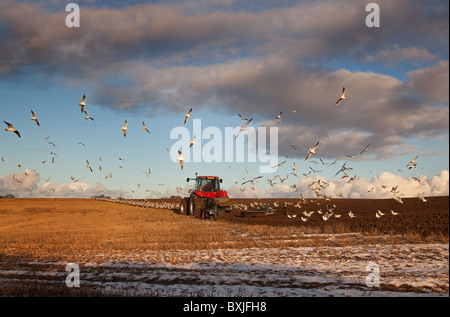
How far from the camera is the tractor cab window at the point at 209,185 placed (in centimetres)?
3000

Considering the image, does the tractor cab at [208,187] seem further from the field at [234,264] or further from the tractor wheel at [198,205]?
the field at [234,264]

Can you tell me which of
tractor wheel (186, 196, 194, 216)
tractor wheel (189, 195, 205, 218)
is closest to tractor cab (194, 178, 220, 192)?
tractor wheel (189, 195, 205, 218)

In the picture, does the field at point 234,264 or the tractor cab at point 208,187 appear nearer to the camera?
the field at point 234,264

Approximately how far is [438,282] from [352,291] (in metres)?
2.38

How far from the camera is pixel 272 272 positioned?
11055mm

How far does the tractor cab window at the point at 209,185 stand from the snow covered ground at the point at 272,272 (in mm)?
15057

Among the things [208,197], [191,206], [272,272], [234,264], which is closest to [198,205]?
[208,197]

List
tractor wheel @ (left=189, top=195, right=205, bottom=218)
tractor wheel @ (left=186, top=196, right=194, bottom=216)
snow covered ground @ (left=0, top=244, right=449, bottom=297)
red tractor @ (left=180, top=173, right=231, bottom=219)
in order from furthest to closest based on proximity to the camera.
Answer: tractor wheel @ (left=186, top=196, right=194, bottom=216)
tractor wheel @ (left=189, top=195, right=205, bottom=218)
red tractor @ (left=180, top=173, right=231, bottom=219)
snow covered ground @ (left=0, top=244, right=449, bottom=297)

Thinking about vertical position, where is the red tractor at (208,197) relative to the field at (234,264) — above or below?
above

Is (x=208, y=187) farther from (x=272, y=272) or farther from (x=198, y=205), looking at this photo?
(x=272, y=272)

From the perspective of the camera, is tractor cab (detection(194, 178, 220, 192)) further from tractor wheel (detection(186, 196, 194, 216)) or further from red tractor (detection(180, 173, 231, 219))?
tractor wheel (detection(186, 196, 194, 216))

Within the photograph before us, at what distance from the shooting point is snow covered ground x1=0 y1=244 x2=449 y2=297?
29.4ft

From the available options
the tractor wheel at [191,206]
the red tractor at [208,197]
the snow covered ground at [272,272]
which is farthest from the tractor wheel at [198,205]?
the snow covered ground at [272,272]
